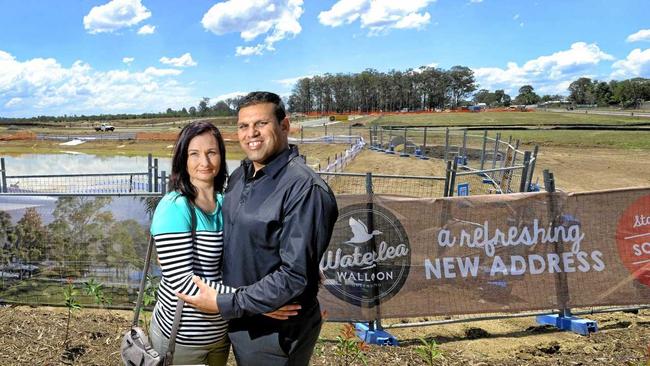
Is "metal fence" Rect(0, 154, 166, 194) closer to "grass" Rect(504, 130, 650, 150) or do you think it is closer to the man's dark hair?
the man's dark hair

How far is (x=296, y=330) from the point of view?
2129mm

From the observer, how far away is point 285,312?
204 centimetres

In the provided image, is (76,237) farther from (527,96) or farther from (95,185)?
(527,96)

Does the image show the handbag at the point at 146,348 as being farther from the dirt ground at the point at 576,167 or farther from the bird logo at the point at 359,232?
the dirt ground at the point at 576,167

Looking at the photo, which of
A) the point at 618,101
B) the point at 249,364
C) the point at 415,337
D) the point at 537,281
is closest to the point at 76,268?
the point at 415,337

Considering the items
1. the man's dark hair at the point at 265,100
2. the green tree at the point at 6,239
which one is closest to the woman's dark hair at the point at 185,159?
the man's dark hair at the point at 265,100

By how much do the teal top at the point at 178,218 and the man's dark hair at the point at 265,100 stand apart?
52cm

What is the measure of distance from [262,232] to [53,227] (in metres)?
4.86

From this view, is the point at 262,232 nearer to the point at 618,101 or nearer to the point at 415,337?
the point at 415,337

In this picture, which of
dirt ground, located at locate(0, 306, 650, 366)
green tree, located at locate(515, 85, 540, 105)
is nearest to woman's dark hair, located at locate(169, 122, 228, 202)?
dirt ground, located at locate(0, 306, 650, 366)

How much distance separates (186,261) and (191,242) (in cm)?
9

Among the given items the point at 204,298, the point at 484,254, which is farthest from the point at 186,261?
the point at 484,254

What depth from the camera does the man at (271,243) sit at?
1.93 meters

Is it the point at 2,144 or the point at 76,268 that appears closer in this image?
the point at 76,268
